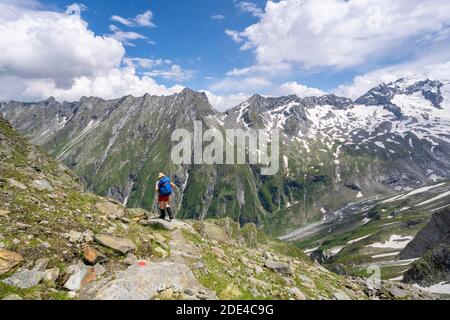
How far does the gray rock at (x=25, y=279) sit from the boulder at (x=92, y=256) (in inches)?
86.5

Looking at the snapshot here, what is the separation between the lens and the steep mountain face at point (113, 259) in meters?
14.8

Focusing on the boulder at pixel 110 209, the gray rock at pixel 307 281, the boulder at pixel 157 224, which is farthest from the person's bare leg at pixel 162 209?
the gray rock at pixel 307 281

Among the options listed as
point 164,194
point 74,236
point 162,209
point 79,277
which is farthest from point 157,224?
point 79,277

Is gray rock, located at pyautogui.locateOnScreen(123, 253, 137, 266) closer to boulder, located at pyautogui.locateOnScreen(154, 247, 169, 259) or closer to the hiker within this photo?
boulder, located at pyautogui.locateOnScreen(154, 247, 169, 259)

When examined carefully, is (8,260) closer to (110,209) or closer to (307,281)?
(110,209)

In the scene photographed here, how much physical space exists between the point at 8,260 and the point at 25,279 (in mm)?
1298

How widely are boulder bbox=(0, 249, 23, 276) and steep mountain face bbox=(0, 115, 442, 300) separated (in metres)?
0.04

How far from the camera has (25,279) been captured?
14195 millimetres

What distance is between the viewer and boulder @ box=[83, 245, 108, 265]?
16438mm

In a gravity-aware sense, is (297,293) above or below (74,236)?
below

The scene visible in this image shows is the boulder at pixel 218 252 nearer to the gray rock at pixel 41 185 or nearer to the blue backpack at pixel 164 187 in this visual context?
the blue backpack at pixel 164 187

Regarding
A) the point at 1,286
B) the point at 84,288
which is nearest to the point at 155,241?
the point at 84,288

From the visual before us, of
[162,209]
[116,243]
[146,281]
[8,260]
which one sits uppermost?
[162,209]
